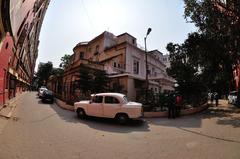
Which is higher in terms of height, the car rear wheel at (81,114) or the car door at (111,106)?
the car door at (111,106)

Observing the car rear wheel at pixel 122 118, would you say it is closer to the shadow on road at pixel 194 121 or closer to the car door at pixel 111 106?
the car door at pixel 111 106

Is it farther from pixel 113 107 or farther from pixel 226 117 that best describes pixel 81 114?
Result: pixel 226 117

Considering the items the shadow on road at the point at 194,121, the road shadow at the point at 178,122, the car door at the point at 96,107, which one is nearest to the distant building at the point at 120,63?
the shadow on road at the point at 194,121

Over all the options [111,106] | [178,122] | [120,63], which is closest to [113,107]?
[111,106]

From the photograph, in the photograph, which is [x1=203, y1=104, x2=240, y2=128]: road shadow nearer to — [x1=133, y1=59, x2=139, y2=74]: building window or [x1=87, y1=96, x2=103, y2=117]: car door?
[x1=87, y1=96, x2=103, y2=117]: car door

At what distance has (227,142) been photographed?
271 inches

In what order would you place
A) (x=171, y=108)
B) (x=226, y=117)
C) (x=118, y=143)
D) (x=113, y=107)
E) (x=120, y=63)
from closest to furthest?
(x=118, y=143), (x=113, y=107), (x=226, y=117), (x=171, y=108), (x=120, y=63)

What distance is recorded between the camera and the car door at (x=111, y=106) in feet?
35.0

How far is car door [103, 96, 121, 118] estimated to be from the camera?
10665mm

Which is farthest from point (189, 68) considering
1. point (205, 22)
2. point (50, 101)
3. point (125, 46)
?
point (50, 101)

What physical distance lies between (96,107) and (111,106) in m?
1.11

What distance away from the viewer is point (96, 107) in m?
11.3

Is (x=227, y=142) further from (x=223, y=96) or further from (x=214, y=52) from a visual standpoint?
(x=223, y=96)

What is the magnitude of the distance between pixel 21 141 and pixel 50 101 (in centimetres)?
1614
